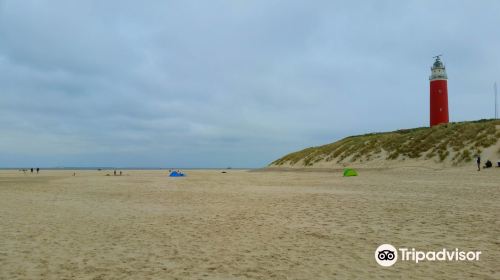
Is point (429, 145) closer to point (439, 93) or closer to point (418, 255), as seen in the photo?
point (439, 93)

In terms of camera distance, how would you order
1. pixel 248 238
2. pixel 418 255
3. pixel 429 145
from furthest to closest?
pixel 429 145 → pixel 248 238 → pixel 418 255

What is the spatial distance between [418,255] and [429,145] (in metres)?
40.9

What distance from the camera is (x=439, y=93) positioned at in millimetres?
57781

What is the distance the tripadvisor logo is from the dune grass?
34.9m

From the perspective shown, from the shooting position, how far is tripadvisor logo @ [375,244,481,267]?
7.58m

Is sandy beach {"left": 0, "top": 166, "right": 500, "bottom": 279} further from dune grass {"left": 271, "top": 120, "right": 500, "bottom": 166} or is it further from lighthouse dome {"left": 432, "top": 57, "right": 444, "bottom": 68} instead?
lighthouse dome {"left": 432, "top": 57, "right": 444, "bottom": 68}

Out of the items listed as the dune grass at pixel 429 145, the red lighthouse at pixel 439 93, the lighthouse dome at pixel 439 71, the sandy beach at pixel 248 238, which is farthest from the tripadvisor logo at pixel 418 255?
the lighthouse dome at pixel 439 71

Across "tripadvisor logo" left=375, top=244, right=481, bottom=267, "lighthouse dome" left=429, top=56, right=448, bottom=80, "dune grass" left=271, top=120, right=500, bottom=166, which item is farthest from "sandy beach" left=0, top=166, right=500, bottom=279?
"lighthouse dome" left=429, top=56, right=448, bottom=80

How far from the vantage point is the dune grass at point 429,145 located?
4022cm

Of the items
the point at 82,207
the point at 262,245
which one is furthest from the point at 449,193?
the point at 82,207

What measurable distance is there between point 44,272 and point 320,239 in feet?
20.3

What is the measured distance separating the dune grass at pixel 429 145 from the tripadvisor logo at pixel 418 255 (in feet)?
115

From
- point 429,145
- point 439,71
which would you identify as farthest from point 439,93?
point 429,145

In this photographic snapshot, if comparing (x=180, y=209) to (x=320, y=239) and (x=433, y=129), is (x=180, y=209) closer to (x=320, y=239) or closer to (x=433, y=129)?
(x=320, y=239)
